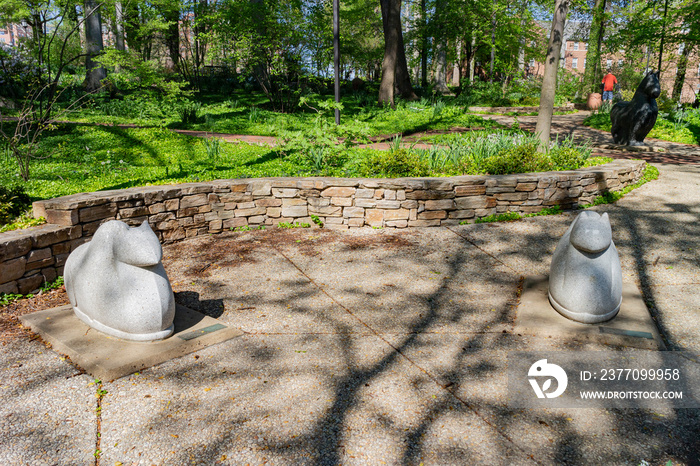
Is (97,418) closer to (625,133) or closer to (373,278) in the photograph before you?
(373,278)

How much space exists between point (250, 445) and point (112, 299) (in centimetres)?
173

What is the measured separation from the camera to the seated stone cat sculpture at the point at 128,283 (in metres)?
3.50

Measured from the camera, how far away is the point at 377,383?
325cm

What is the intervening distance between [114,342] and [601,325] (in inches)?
157

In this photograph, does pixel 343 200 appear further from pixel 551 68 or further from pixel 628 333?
pixel 551 68

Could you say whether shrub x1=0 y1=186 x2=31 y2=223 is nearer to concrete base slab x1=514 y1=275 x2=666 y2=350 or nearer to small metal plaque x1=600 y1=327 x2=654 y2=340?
concrete base slab x1=514 y1=275 x2=666 y2=350

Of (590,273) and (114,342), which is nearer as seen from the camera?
(114,342)

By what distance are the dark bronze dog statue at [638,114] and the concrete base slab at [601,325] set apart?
9.25 meters

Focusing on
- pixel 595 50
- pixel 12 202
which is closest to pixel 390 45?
pixel 12 202

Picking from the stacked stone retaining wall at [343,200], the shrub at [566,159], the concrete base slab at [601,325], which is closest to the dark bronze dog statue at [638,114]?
the shrub at [566,159]

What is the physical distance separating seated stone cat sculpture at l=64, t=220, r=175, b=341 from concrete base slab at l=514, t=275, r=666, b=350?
118 inches

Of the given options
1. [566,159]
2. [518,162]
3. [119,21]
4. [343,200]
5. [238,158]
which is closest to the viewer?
[343,200]

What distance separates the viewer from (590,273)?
150 inches

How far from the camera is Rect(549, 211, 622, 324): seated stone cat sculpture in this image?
376 centimetres
